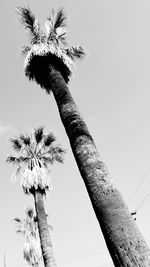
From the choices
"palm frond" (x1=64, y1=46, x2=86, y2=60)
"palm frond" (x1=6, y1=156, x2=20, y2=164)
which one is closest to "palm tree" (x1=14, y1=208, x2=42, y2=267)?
"palm frond" (x1=6, y1=156, x2=20, y2=164)

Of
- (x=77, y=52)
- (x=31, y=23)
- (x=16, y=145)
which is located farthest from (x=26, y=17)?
(x=16, y=145)

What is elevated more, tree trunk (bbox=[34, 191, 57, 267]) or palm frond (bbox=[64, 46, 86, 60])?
palm frond (bbox=[64, 46, 86, 60])

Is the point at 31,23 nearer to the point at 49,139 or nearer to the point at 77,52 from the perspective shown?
the point at 77,52

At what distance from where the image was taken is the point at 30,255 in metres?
24.3

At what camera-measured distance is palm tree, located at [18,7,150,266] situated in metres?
3.28

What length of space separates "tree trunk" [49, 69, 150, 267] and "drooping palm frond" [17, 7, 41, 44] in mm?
4676

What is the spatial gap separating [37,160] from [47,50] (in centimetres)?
916

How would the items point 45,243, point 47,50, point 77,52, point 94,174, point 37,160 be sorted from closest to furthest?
point 94,174 < point 47,50 < point 77,52 < point 45,243 < point 37,160

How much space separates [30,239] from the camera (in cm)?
2556

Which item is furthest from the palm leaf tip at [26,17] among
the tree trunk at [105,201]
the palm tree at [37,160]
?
the palm tree at [37,160]

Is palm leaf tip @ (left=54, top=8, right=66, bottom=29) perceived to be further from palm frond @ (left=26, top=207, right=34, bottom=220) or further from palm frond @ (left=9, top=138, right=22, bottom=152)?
palm frond @ (left=26, top=207, right=34, bottom=220)

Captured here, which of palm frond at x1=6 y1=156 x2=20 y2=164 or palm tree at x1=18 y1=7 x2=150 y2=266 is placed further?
palm frond at x1=6 y1=156 x2=20 y2=164

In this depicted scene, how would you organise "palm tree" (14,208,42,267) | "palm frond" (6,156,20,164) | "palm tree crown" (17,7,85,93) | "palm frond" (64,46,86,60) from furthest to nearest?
"palm tree" (14,208,42,267), "palm frond" (6,156,20,164), "palm frond" (64,46,86,60), "palm tree crown" (17,7,85,93)

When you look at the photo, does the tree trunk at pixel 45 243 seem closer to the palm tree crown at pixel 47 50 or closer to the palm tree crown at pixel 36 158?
the palm tree crown at pixel 36 158
